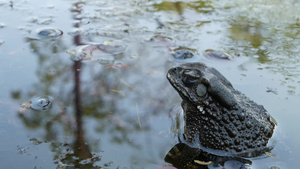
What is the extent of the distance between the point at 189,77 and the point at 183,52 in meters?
1.75

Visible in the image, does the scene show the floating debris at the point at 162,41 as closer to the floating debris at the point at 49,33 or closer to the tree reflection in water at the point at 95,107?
the tree reflection in water at the point at 95,107

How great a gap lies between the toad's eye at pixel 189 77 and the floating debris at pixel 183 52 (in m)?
1.58

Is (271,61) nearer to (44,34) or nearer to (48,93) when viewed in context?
(48,93)

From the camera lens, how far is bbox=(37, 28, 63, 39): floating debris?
482cm

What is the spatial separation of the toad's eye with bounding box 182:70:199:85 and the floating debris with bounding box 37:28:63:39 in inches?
109

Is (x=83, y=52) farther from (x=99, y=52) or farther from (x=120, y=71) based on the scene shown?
(x=120, y=71)

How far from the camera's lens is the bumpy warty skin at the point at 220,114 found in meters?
2.90

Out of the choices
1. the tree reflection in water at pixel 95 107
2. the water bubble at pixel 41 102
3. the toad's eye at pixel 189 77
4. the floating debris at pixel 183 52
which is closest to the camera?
the tree reflection in water at pixel 95 107

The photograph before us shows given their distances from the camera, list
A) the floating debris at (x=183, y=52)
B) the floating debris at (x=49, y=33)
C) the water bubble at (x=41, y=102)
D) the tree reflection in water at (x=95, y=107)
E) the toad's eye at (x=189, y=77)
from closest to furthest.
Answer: the tree reflection in water at (x=95, y=107)
the toad's eye at (x=189, y=77)
the water bubble at (x=41, y=102)
the floating debris at (x=183, y=52)
the floating debris at (x=49, y=33)

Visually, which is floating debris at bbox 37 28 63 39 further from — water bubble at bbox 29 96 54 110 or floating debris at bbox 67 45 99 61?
water bubble at bbox 29 96 54 110

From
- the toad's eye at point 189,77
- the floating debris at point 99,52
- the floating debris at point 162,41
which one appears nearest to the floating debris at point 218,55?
the floating debris at point 162,41

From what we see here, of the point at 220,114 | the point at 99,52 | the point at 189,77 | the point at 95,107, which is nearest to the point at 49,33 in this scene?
the point at 99,52

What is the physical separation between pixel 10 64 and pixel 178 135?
2.51 m

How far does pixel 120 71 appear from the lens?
4074 millimetres
